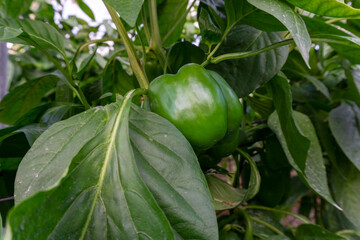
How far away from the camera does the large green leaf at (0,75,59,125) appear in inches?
25.2

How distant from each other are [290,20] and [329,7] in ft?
0.21

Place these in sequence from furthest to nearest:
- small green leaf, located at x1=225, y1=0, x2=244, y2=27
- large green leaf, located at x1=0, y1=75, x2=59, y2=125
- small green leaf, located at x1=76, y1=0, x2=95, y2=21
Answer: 1. small green leaf, located at x1=76, y1=0, x2=95, y2=21
2. large green leaf, located at x1=0, y1=75, x2=59, y2=125
3. small green leaf, located at x1=225, y1=0, x2=244, y2=27

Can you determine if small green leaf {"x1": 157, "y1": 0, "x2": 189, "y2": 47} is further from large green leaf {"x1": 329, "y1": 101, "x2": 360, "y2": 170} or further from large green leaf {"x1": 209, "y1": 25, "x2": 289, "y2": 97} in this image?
large green leaf {"x1": 329, "y1": 101, "x2": 360, "y2": 170}

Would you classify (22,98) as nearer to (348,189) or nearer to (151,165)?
(151,165)

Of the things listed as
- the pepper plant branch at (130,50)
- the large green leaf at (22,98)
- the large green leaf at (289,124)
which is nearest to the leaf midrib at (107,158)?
the pepper plant branch at (130,50)

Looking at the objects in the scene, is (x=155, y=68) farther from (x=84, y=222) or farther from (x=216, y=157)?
(x=84, y=222)

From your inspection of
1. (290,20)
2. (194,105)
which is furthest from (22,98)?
(290,20)

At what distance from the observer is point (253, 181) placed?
515 mm

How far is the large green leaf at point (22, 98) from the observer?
0.64 m

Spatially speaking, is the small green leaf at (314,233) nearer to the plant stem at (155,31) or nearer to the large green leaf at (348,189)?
the large green leaf at (348,189)

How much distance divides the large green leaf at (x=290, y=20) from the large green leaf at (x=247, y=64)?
0.57 feet

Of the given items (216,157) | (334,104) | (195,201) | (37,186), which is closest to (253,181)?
(216,157)

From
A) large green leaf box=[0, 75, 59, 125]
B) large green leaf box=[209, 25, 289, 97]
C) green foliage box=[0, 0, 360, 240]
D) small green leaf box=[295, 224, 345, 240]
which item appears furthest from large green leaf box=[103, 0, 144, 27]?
small green leaf box=[295, 224, 345, 240]

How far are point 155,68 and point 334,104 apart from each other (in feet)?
1.92
